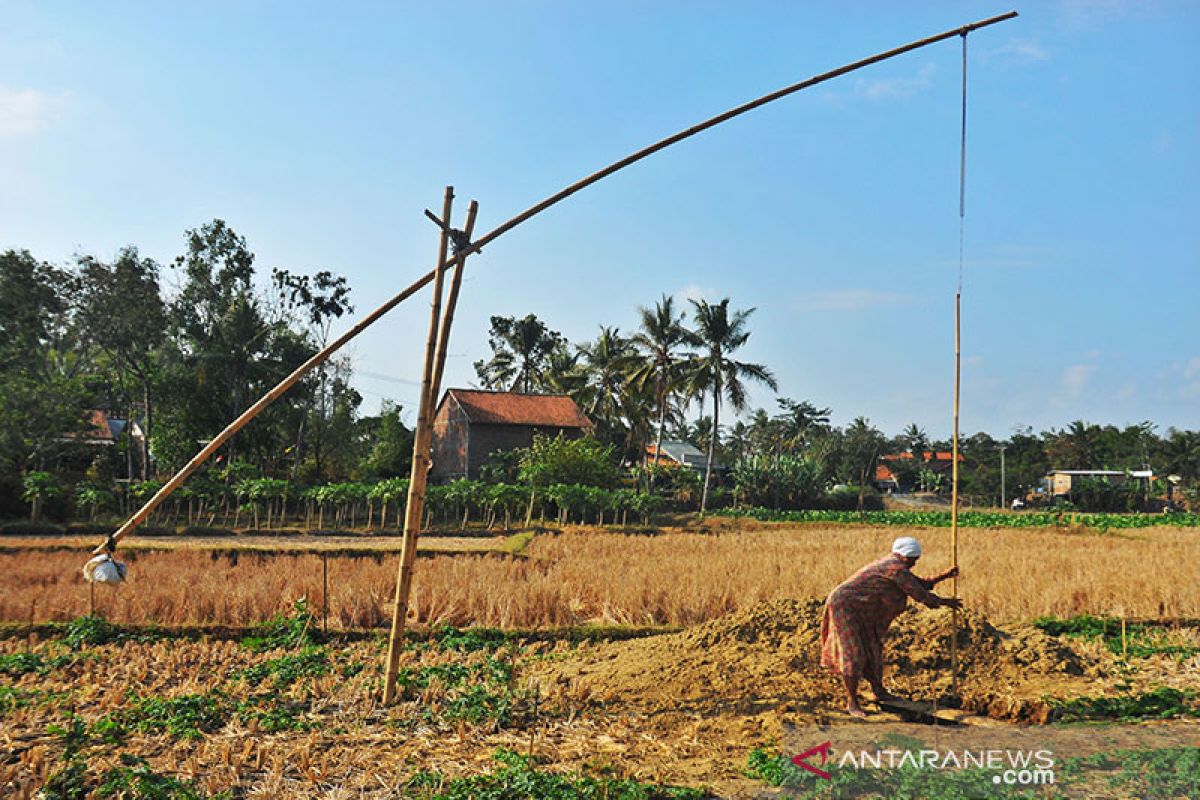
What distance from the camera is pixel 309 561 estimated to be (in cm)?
1177

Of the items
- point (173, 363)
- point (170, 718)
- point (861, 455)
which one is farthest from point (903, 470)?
point (170, 718)

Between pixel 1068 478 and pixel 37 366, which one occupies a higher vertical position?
pixel 37 366

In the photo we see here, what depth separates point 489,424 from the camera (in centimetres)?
3459

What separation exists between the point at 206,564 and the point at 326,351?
7.12 m

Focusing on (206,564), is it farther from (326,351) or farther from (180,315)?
(180,315)

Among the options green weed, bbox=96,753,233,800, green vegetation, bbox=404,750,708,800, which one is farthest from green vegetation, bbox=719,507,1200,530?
green weed, bbox=96,753,233,800

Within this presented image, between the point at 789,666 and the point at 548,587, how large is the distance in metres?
3.52

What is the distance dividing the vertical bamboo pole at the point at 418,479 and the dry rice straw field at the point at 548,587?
8.73ft

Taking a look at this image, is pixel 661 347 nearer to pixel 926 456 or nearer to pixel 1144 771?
pixel 1144 771

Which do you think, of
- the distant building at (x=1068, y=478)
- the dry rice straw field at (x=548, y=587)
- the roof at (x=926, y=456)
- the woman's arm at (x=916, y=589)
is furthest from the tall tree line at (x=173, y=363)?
the roof at (x=926, y=456)

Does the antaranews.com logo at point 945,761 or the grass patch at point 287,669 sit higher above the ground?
the antaranews.com logo at point 945,761

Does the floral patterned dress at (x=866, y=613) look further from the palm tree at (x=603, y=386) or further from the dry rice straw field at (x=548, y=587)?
the palm tree at (x=603, y=386)

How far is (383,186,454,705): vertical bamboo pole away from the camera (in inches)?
243

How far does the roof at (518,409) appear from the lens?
34.9 m
